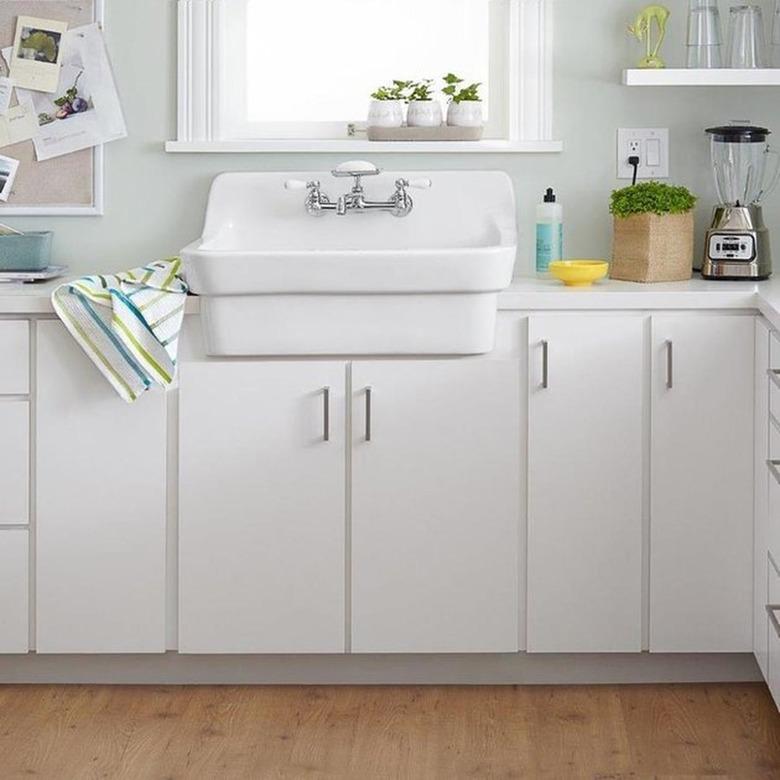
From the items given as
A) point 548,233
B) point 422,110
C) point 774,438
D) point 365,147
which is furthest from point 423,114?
point 774,438

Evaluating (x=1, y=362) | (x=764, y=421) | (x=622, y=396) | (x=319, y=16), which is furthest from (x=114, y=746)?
(x=319, y=16)

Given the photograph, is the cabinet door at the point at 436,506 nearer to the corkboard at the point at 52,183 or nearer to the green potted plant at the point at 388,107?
the green potted plant at the point at 388,107

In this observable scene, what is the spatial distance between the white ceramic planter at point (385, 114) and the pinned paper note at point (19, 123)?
78cm

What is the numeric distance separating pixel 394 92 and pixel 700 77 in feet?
2.32

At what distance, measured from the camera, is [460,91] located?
356cm

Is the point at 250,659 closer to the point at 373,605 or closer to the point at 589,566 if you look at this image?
the point at 373,605

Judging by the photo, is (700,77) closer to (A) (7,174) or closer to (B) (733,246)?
(B) (733,246)

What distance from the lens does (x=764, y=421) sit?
3090mm

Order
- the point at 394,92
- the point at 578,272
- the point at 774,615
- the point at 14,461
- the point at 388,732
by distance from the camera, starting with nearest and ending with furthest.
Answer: the point at 774,615 < the point at 388,732 < the point at 14,461 < the point at 578,272 < the point at 394,92

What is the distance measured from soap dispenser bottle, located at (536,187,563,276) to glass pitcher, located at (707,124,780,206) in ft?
1.24

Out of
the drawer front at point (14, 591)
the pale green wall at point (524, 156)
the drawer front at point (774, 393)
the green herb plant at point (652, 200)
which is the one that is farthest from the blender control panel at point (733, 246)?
the drawer front at point (14, 591)

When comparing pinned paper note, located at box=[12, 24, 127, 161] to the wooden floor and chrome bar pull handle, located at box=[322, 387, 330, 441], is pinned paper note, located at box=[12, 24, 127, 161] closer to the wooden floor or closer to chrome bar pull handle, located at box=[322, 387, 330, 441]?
chrome bar pull handle, located at box=[322, 387, 330, 441]

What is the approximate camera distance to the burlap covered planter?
3354mm

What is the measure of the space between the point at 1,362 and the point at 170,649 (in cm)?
69
